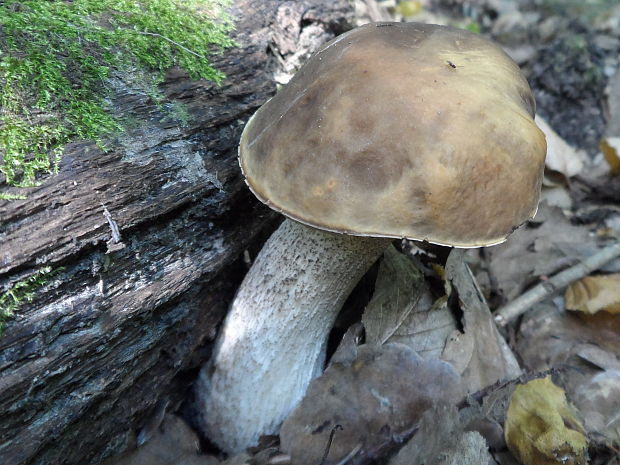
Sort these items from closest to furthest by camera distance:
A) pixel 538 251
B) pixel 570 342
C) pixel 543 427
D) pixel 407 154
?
pixel 407 154 → pixel 543 427 → pixel 570 342 → pixel 538 251

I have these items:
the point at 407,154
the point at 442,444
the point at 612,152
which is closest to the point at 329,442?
the point at 442,444

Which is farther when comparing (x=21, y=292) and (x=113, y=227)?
(x=113, y=227)

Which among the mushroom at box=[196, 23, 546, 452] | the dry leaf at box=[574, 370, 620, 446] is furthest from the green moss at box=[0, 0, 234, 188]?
the dry leaf at box=[574, 370, 620, 446]

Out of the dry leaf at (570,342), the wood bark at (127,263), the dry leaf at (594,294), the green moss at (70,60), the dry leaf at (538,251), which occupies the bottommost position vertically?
the dry leaf at (570,342)

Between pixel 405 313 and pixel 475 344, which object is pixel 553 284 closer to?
pixel 475 344

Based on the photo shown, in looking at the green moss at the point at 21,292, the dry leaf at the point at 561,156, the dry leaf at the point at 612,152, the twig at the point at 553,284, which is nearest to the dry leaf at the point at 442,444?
the twig at the point at 553,284

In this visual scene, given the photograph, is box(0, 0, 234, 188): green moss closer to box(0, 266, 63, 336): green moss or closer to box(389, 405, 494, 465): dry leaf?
box(0, 266, 63, 336): green moss

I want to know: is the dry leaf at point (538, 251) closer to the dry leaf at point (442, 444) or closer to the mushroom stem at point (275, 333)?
the dry leaf at point (442, 444)
